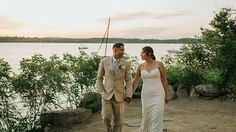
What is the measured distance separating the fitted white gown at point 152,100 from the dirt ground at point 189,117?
2.39 m

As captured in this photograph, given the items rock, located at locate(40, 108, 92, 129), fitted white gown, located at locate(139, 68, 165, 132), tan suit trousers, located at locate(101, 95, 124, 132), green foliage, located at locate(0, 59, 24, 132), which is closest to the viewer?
fitted white gown, located at locate(139, 68, 165, 132)

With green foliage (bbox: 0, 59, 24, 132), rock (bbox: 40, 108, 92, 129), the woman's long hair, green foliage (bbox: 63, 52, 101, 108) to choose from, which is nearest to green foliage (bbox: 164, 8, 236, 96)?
green foliage (bbox: 63, 52, 101, 108)

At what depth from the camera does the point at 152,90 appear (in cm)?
886

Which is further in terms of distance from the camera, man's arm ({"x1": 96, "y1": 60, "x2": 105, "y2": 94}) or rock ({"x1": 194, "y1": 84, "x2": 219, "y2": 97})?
rock ({"x1": 194, "y1": 84, "x2": 219, "y2": 97})

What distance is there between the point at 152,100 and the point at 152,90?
0.21 m

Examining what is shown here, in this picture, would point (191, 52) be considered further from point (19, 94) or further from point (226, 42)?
point (19, 94)

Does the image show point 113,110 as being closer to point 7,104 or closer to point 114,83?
point 114,83

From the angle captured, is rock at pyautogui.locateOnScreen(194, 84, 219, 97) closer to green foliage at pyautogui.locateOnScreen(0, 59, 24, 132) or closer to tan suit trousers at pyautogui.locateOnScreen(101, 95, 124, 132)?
green foliage at pyautogui.locateOnScreen(0, 59, 24, 132)

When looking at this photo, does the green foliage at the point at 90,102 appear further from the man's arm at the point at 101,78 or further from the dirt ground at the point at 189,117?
the man's arm at the point at 101,78

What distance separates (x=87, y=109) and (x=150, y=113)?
4.85 meters

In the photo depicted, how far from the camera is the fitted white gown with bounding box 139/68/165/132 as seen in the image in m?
8.69

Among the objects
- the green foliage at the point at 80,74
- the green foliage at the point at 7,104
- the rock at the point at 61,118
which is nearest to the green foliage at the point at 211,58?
the green foliage at the point at 80,74

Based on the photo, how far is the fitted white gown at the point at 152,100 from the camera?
8688 mm

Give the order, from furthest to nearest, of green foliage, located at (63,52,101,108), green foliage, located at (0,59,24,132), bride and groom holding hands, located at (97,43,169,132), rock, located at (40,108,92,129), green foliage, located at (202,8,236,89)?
green foliage, located at (202,8,236,89) < green foliage, located at (63,52,101,108) < rock, located at (40,108,92,129) < green foliage, located at (0,59,24,132) < bride and groom holding hands, located at (97,43,169,132)
